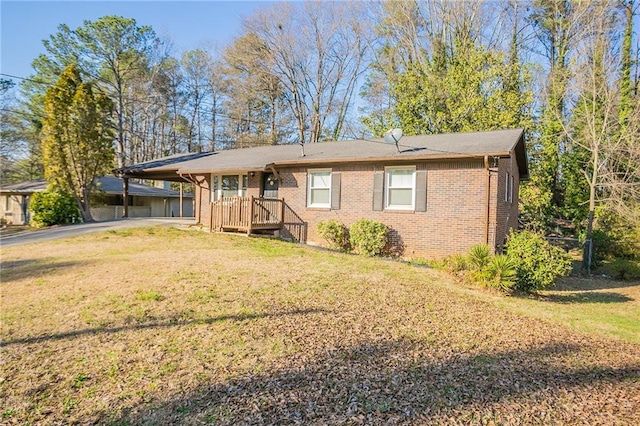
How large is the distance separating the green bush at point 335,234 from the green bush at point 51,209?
43.0 ft

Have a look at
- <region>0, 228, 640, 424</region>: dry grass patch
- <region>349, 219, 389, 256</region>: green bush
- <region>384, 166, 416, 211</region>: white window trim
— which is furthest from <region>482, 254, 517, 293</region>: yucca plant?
<region>349, 219, 389, 256</region>: green bush

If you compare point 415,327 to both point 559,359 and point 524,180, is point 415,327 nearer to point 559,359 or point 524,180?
point 559,359

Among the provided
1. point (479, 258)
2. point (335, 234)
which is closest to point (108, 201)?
point (335, 234)

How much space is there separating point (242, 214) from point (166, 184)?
19842mm

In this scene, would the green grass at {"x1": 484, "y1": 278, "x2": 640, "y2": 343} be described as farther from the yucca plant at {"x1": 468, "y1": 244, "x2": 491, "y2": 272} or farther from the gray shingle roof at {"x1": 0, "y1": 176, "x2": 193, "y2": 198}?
the gray shingle roof at {"x1": 0, "y1": 176, "x2": 193, "y2": 198}

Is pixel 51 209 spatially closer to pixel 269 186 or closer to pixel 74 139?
pixel 74 139

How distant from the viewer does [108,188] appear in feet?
81.6

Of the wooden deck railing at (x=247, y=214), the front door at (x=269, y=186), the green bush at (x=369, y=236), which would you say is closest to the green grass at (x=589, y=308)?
the green bush at (x=369, y=236)

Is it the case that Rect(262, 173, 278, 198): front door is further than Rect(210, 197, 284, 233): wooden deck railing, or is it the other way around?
Rect(262, 173, 278, 198): front door

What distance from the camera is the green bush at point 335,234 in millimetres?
12352

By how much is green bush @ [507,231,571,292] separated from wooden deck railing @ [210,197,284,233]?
7.93 m

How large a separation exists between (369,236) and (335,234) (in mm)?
1218

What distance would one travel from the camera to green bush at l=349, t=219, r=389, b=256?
11.6 m

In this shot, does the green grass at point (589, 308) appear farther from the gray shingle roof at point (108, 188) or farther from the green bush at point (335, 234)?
the gray shingle roof at point (108, 188)
